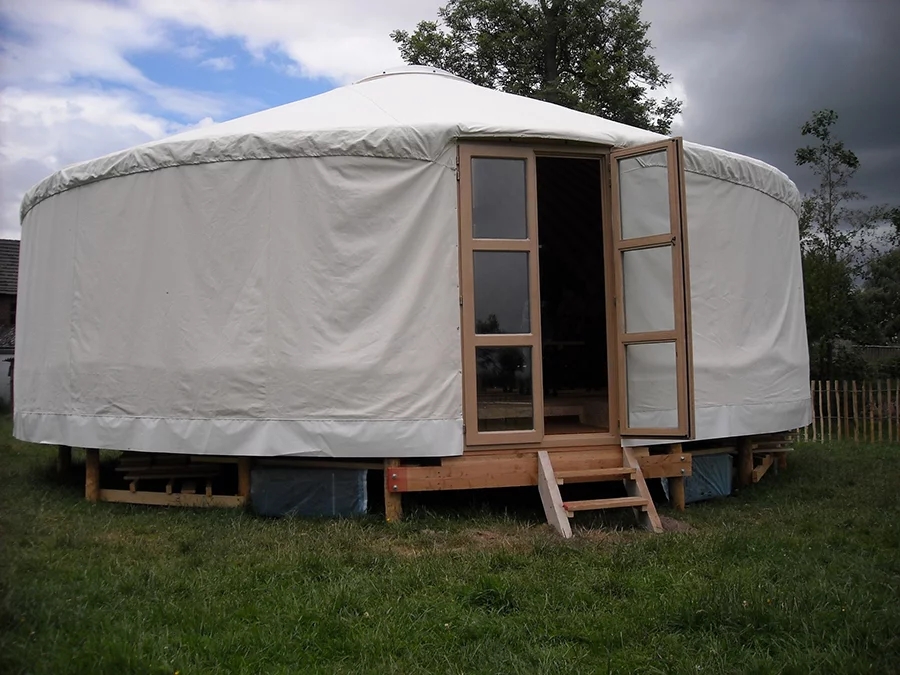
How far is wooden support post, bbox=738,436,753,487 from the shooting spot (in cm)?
593

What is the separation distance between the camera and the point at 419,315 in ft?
15.3

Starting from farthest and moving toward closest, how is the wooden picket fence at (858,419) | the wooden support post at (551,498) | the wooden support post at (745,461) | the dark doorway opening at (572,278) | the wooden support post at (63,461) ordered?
the wooden picket fence at (858,419)
the dark doorway opening at (572,278)
the wooden support post at (63,461)
the wooden support post at (745,461)
the wooden support post at (551,498)

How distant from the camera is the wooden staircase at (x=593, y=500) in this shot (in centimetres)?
428

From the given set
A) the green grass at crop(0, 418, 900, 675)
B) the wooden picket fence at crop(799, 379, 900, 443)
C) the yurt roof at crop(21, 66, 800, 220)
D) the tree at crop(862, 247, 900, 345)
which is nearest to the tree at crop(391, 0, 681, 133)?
the tree at crop(862, 247, 900, 345)

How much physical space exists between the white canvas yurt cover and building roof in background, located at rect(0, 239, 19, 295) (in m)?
14.8

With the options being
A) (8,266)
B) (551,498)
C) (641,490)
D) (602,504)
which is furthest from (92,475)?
(8,266)

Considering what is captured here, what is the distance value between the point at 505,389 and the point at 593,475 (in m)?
0.69

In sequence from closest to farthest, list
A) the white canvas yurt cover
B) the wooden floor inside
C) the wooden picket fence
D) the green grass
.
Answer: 1. the green grass
2. the white canvas yurt cover
3. the wooden floor inside
4. the wooden picket fence

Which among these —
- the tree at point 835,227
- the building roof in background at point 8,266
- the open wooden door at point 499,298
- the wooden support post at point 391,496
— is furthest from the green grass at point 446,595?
the building roof in background at point 8,266

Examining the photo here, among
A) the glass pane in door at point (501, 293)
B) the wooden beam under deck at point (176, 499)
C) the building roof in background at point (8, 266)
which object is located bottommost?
the wooden beam under deck at point (176, 499)

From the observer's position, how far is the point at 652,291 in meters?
4.84

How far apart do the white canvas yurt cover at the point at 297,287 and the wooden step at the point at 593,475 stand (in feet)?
1.98

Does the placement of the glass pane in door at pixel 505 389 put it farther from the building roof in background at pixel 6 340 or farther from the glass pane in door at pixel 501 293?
the building roof in background at pixel 6 340

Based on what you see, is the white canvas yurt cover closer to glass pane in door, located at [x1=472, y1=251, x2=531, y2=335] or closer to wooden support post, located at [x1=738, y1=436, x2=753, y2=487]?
glass pane in door, located at [x1=472, y1=251, x2=531, y2=335]
